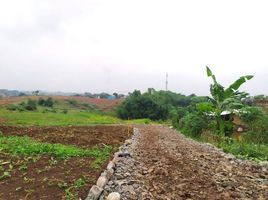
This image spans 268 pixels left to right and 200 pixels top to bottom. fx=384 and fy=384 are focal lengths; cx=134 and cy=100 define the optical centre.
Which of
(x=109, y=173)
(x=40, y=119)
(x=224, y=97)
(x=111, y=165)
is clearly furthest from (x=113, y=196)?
(x=40, y=119)

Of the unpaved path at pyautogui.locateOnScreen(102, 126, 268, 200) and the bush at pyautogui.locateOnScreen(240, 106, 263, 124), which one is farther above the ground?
the bush at pyautogui.locateOnScreen(240, 106, 263, 124)

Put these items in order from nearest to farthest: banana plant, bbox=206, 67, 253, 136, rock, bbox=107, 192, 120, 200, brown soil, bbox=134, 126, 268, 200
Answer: rock, bbox=107, 192, 120, 200, brown soil, bbox=134, 126, 268, 200, banana plant, bbox=206, 67, 253, 136

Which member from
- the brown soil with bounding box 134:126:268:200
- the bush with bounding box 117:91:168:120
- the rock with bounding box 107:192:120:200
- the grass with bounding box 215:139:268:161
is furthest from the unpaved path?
the bush with bounding box 117:91:168:120

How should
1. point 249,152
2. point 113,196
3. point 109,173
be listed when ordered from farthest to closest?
point 249,152 < point 109,173 < point 113,196

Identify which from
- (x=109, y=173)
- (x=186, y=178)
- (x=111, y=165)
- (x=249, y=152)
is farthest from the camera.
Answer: (x=249, y=152)

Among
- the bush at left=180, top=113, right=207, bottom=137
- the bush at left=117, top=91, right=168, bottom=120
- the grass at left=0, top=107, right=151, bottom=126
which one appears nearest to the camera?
the bush at left=180, top=113, right=207, bottom=137

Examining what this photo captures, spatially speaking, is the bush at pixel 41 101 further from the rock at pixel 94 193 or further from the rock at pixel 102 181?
the rock at pixel 94 193

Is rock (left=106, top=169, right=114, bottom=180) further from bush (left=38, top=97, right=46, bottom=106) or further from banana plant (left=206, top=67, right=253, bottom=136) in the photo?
bush (left=38, top=97, right=46, bottom=106)

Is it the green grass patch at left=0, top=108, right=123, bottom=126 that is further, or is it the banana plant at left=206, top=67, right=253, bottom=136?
the green grass patch at left=0, top=108, right=123, bottom=126

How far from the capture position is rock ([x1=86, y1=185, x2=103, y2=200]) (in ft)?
22.0

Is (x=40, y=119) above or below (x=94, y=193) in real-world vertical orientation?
below

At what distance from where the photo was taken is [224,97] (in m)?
19.3

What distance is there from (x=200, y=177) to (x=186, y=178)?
1.38ft

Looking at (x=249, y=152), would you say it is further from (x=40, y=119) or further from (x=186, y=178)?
(x=40, y=119)
